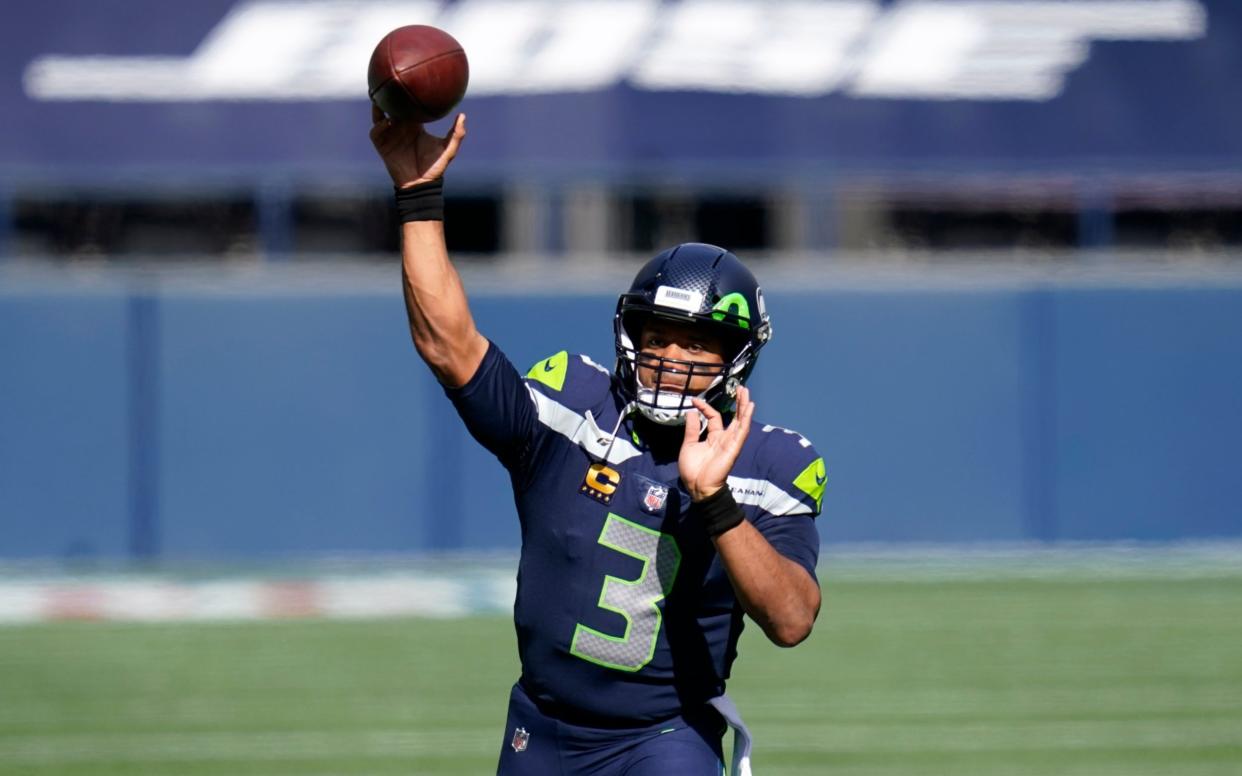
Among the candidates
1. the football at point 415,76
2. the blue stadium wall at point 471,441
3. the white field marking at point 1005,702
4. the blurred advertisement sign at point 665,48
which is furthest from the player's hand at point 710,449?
the blurred advertisement sign at point 665,48

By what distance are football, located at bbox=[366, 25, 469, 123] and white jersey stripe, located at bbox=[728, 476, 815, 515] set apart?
98cm

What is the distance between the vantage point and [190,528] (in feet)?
45.0

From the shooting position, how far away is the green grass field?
7.09 meters

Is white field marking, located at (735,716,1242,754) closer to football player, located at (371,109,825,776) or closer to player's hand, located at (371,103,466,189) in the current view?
football player, located at (371,109,825,776)

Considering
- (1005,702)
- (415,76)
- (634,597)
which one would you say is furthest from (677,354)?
(1005,702)

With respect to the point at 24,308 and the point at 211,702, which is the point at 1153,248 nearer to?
the point at 24,308

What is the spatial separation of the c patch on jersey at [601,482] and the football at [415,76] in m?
0.80

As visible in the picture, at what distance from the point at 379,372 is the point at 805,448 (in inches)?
393

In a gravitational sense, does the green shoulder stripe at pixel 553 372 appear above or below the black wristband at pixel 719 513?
above

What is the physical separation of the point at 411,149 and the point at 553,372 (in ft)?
1.99

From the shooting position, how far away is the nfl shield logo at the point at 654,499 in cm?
391

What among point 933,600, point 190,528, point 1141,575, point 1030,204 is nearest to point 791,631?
point 933,600

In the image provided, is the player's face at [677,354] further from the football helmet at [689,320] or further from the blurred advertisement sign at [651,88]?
the blurred advertisement sign at [651,88]

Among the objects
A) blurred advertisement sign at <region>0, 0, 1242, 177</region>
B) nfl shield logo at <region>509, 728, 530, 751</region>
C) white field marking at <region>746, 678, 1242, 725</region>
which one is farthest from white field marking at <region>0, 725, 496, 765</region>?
blurred advertisement sign at <region>0, 0, 1242, 177</region>
